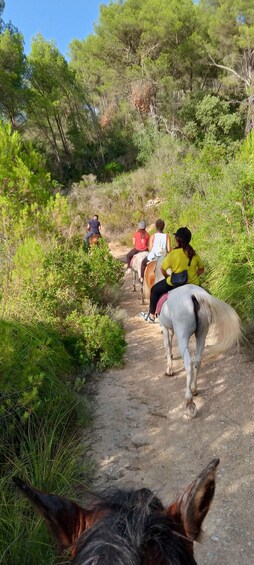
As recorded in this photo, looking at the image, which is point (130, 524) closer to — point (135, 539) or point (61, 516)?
point (135, 539)

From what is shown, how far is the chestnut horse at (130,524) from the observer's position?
89cm

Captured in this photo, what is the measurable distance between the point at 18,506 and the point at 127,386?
2511 mm

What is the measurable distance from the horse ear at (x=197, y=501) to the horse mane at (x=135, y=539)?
0.10 feet

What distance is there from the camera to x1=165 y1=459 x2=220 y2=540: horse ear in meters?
1.03

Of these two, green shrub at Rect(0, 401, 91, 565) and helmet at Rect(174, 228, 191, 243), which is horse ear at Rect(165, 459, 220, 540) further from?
helmet at Rect(174, 228, 191, 243)

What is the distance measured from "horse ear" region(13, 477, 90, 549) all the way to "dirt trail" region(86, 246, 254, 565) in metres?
2.03

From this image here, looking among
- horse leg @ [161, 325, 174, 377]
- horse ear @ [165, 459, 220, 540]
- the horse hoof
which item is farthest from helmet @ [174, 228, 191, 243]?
horse ear @ [165, 459, 220, 540]

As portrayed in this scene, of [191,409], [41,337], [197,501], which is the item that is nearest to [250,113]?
[41,337]

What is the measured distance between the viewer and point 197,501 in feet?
3.43

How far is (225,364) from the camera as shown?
17.0 feet

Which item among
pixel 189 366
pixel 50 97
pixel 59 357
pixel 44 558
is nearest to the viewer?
pixel 44 558

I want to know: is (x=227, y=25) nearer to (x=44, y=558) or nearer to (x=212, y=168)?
(x=212, y=168)

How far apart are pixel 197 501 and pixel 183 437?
10.0ft

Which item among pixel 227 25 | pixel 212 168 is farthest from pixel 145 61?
pixel 212 168
